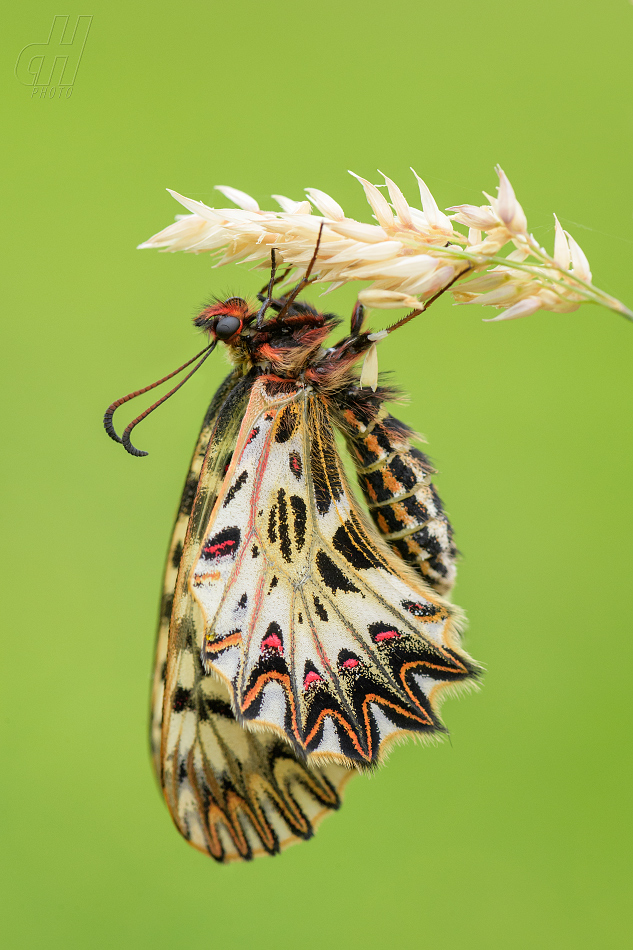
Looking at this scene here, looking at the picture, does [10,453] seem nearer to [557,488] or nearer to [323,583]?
[323,583]

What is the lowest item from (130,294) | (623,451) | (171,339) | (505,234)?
(623,451)

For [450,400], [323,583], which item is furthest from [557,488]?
[323,583]

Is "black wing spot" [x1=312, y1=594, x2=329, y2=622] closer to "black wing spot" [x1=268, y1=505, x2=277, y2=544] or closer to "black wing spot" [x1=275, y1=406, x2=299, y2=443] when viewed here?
"black wing spot" [x1=268, y1=505, x2=277, y2=544]

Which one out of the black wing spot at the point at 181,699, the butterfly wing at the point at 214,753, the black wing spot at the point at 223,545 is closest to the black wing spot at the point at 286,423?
the butterfly wing at the point at 214,753

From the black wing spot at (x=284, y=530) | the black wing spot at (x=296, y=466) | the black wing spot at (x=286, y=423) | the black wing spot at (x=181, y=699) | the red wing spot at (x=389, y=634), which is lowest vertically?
the red wing spot at (x=389, y=634)

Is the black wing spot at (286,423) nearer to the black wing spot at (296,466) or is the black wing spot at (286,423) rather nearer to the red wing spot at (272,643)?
the black wing spot at (296,466)

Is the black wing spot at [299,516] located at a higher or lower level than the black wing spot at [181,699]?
higher

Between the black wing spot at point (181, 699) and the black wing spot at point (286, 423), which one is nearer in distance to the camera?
the black wing spot at point (286, 423)
